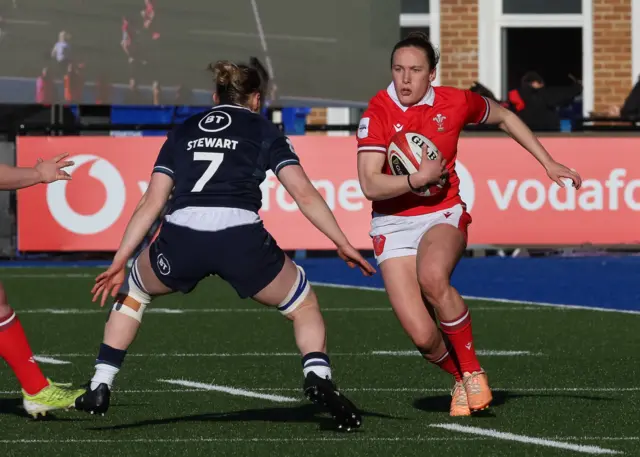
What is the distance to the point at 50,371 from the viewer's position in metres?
11.5

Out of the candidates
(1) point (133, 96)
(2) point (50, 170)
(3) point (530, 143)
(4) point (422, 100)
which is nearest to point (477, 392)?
(3) point (530, 143)

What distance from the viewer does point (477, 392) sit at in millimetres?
9234

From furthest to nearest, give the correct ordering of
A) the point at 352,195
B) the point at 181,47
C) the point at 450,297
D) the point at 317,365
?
the point at 181,47 → the point at 352,195 → the point at 450,297 → the point at 317,365

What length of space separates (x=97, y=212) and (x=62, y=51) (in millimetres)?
4040

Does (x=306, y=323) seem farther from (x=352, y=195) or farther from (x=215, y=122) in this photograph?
(x=352, y=195)

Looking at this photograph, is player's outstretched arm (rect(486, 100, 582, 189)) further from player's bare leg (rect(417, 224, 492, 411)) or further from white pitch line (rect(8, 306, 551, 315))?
white pitch line (rect(8, 306, 551, 315))

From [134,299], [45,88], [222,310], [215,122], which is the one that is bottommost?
[222,310]

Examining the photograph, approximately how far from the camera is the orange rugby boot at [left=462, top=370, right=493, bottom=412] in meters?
9.20

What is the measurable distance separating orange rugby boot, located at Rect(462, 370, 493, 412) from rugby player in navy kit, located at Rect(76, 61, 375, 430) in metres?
0.96

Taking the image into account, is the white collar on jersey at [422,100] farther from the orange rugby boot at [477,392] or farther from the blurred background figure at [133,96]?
the blurred background figure at [133,96]

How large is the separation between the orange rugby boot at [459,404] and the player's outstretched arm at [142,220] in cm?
188

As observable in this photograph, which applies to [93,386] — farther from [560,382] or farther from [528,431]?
[560,382]

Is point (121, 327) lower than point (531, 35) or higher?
lower

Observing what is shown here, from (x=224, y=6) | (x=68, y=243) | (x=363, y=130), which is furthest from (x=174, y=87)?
(x=363, y=130)
